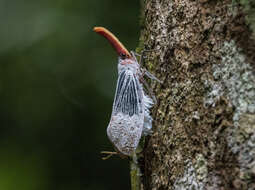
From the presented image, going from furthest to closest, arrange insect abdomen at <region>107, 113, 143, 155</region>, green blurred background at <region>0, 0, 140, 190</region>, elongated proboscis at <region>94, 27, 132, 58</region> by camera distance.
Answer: green blurred background at <region>0, 0, 140, 190</region>, elongated proboscis at <region>94, 27, 132, 58</region>, insect abdomen at <region>107, 113, 143, 155</region>

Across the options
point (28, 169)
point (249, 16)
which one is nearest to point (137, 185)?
point (249, 16)

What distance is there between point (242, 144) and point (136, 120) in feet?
2.77

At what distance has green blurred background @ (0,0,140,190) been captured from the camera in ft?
13.3

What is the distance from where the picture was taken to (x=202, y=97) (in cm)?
174

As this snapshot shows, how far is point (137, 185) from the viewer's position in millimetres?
2307

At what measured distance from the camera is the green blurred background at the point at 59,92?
406 centimetres

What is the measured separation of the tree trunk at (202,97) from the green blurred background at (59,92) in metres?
1.98

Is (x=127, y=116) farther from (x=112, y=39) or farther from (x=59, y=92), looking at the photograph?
(x=59, y=92)

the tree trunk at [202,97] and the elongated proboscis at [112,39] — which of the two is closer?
the tree trunk at [202,97]

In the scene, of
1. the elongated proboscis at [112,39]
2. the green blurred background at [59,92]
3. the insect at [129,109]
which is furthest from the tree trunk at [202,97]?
the green blurred background at [59,92]

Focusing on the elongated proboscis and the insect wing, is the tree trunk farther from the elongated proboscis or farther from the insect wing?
the elongated proboscis

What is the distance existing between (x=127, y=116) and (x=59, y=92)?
7.69ft

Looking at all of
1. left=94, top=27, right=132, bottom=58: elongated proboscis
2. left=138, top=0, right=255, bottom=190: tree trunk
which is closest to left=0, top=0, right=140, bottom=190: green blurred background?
left=94, top=27, right=132, bottom=58: elongated proboscis

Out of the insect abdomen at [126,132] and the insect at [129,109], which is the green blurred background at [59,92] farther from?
the insect abdomen at [126,132]
